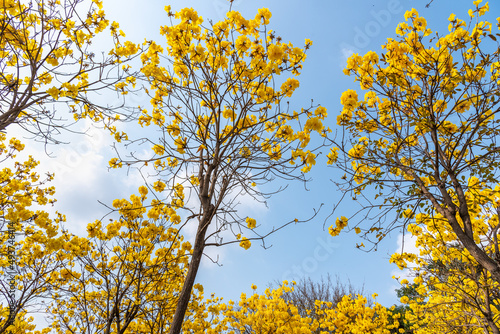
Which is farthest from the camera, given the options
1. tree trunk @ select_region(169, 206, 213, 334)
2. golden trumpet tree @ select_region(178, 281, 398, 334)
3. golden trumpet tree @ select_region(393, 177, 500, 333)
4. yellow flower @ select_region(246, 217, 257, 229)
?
golden trumpet tree @ select_region(178, 281, 398, 334)

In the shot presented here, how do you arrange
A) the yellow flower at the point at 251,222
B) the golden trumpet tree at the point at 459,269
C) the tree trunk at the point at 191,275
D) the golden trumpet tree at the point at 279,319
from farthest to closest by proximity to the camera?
the golden trumpet tree at the point at 279,319 < the golden trumpet tree at the point at 459,269 < the yellow flower at the point at 251,222 < the tree trunk at the point at 191,275

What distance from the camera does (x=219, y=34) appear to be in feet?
Answer: 7.88

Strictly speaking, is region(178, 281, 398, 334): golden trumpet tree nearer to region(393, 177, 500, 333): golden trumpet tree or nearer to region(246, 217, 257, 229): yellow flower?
region(393, 177, 500, 333): golden trumpet tree

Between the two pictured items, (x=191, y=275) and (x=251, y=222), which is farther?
(x=251, y=222)

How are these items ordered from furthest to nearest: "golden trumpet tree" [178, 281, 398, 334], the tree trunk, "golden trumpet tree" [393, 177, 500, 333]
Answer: "golden trumpet tree" [178, 281, 398, 334], "golden trumpet tree" [393, 177, 500, 333], the tree trunk

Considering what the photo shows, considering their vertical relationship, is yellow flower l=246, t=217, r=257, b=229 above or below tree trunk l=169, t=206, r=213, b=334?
above

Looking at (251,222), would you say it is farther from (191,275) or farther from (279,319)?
(279,319)

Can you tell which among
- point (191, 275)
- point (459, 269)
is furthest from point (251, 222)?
point (459, 269)

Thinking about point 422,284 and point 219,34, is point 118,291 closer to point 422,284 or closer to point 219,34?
point 219,34

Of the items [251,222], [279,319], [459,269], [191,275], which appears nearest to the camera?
[191,275]

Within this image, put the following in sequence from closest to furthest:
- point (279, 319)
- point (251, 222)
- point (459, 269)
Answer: point (251, 222)
point (459, 269)
point (279, 319)

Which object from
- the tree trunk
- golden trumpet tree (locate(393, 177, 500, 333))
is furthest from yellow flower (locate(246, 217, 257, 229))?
golden trumpet tree (locate(393, 177, 500, 333))

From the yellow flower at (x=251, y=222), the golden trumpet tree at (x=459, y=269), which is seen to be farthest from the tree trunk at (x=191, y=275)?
the golden trumpet tree at (x=459, y=269)

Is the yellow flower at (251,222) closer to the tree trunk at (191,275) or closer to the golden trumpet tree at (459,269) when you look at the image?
the tree trunk at (191,275)
